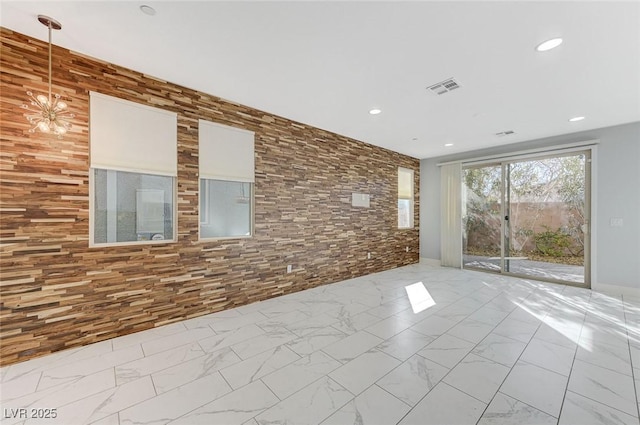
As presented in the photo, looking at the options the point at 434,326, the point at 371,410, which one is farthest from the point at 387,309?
the point at 371,410

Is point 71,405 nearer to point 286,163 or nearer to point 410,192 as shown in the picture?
point 286,163

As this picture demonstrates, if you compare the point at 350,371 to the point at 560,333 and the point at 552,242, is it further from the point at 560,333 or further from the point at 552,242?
the point at 552,242

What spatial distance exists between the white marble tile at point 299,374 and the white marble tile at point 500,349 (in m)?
1.39

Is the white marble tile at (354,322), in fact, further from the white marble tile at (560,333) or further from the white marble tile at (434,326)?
the white marble tile at (560,333)

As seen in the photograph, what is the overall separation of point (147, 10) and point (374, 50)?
184 centimetres

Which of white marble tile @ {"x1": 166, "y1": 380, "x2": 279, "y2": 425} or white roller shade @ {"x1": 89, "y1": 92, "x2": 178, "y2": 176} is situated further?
white roller shade @ {"x1": 89, "y1": 92, "x2": 178, "y2": 176}

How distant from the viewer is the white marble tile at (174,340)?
2.39 m

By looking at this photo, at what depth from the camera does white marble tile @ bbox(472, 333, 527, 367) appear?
225cm

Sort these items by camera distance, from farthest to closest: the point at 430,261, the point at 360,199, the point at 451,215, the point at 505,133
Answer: the point at 430,261
the point at 451,215
the point at 360,199
the point at 505,133

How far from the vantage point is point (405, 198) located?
6.46 m

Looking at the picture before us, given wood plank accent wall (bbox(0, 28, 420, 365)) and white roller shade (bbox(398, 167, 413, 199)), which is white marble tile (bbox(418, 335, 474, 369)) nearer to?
wood plank accent wall (bbox(0, 28, 420, 365))

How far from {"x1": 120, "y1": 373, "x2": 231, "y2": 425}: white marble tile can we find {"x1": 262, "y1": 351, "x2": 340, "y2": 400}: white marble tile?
344 millimetres

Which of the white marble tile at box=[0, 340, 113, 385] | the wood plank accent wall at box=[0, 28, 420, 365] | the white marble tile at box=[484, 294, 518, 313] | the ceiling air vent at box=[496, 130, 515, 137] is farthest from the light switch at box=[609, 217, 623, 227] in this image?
the white marble tile at box=[0, 340, 113, 385]

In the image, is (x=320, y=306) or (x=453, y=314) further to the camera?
(x=320, y=306)
